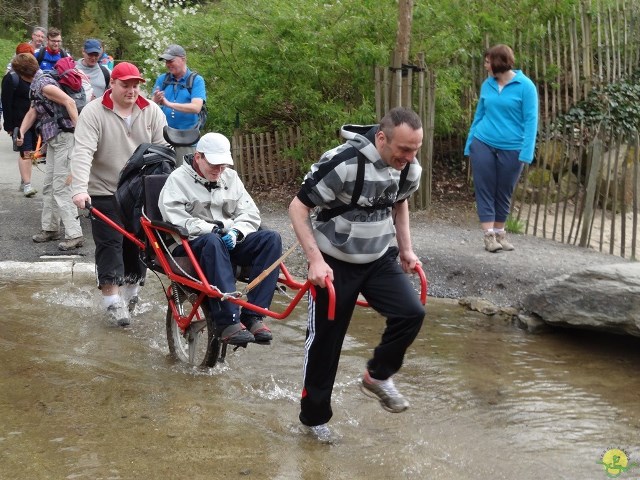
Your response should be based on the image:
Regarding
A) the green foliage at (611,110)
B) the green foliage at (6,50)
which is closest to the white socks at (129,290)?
the green foliage at (611,110)

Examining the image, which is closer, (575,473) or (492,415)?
(575,473)

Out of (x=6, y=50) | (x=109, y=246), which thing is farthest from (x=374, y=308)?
(x=6, y=50)

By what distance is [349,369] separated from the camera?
6434mm

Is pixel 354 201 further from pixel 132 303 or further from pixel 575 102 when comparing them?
pixel 575 102

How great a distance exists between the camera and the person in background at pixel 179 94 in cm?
945

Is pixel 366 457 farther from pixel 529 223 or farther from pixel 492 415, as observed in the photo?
pixel 529 223

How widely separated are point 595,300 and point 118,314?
Result: 12.1 feet

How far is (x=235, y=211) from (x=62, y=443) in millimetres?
1958

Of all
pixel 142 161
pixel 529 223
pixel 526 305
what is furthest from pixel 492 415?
pixel 529 223

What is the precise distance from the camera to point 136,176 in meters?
6.60

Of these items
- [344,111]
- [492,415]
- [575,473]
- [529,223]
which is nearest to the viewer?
[575,473]

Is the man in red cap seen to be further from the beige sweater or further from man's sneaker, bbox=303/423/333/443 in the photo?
man's sneaker, bbox=303/423/333/443

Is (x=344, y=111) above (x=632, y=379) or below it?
above

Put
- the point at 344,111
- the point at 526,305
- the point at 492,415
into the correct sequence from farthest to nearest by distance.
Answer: the point at 344,111
the point at 526,305
the point at 492,415
